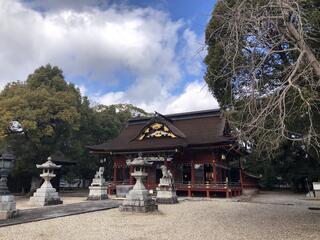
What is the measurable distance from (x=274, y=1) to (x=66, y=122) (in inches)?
812

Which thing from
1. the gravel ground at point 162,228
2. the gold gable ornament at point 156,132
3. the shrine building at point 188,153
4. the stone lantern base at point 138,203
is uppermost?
the gold gable ornament at point 156,132

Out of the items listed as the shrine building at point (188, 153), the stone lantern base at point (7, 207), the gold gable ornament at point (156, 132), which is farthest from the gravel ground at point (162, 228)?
the gold gable ornament at point (156, 132)

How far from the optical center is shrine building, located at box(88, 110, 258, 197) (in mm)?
20833

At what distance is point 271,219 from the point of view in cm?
1021

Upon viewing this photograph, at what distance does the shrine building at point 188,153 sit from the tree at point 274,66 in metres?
11.6

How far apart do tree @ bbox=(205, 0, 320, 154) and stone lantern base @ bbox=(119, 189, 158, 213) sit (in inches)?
233

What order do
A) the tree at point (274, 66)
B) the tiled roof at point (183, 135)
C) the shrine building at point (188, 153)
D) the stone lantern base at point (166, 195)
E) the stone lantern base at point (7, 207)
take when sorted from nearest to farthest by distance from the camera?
1. the tree at point (274, 66)
2. the stone lantern base at point (7, 207)
3. the stone lantern base at point (166, 195)
4. the shrine building at point (188, 153)
5. the tiled roof at point (183, 135)

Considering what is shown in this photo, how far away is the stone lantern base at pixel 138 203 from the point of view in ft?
39.1

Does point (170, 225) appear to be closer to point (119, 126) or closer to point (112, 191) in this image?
point (112, 191)

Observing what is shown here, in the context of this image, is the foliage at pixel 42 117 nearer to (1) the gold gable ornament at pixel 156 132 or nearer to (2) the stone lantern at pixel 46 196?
(1) the gold gable ornament at pixel 156 132

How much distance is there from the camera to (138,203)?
472 inches

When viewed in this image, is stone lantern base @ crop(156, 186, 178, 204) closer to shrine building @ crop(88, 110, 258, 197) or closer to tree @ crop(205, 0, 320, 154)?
shrine building @ crop(88, 110, 258, 197)

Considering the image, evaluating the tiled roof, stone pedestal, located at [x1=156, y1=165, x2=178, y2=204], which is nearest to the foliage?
the tiled roof

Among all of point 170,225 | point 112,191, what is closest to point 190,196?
point 112,191
